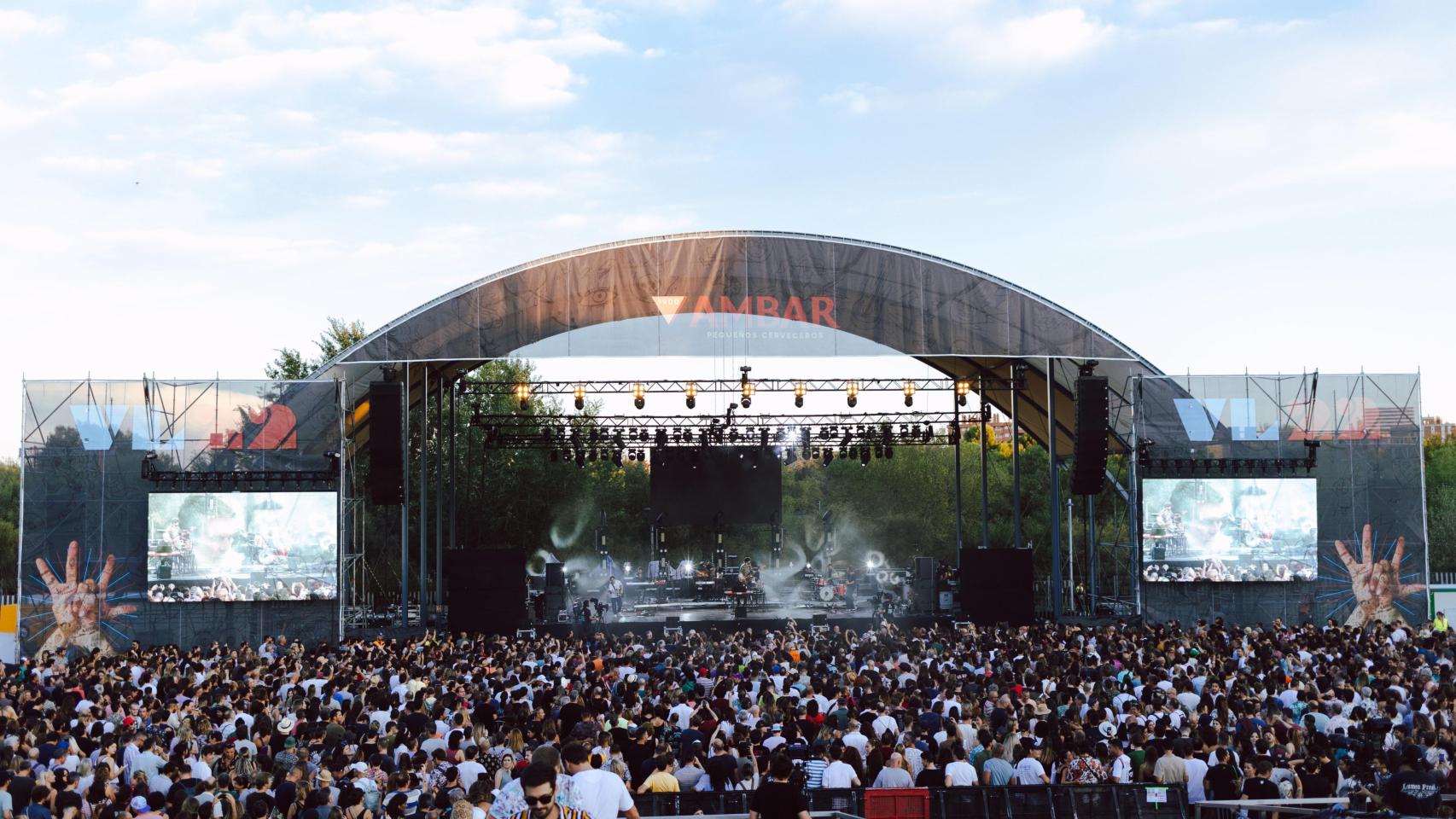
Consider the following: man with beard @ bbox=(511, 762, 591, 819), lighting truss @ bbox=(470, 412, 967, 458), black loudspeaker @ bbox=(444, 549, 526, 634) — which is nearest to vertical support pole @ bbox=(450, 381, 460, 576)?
lighting truss @ bbox=(470, 412, 967, 458)

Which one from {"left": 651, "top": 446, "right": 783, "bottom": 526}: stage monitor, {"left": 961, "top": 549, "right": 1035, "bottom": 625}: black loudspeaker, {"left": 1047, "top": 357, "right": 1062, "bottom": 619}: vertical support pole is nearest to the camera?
{"left": 1047, "top": 357, "right": 1062, "bottom": 619}: vertical support pole

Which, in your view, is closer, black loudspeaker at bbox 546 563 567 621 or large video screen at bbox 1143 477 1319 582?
large video screen at bbox 1143 477 1319 582

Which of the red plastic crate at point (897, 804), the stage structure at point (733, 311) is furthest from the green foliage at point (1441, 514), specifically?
the red plastic crate at point (897, 804)

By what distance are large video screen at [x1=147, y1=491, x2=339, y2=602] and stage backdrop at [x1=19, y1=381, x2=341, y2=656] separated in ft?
0.12

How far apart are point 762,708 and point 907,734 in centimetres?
197

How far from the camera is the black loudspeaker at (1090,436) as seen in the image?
25.0 metres

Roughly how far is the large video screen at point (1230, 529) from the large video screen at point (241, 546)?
16.1 metres

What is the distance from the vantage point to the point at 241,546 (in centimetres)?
2462

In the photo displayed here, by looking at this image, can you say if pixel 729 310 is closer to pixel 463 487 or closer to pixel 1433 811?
pixel 1433 811

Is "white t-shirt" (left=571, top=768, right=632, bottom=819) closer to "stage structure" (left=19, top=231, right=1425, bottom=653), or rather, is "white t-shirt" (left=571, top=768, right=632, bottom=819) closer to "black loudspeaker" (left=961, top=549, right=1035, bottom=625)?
"stage structure" (left=19, top=231, right=1425, bottom=653)

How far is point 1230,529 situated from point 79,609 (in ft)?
73.1

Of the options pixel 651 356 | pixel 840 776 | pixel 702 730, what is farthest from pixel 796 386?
pixel 840 776

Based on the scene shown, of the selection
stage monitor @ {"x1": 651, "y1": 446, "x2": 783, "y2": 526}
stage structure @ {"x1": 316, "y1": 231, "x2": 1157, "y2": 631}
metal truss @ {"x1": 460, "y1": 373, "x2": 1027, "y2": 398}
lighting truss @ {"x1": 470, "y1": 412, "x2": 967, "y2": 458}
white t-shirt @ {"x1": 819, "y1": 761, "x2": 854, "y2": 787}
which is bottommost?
white t-shirt @ {"x1": 819, "y1": 761, "x2": 854, "y2": 787}

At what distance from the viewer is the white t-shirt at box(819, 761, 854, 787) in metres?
8.87
